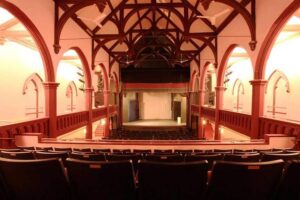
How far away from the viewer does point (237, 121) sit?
927 centimetres

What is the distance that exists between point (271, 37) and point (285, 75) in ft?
15.9

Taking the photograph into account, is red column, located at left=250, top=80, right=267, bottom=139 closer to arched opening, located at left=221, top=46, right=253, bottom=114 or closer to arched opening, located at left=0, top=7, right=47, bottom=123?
arched opening, located at left=221, top=46, right=253, bottom=114

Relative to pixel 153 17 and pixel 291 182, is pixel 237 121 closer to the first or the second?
pixel 291 182

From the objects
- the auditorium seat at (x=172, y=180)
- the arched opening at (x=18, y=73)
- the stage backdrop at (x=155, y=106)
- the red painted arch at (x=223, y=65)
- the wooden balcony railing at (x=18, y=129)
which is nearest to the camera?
the auditorium seat at (x=172, y=180)

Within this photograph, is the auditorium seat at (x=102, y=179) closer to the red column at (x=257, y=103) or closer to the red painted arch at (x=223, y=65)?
the red column at (x=257, y=103)

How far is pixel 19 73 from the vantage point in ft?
35.1

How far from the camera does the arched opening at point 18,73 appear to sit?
29.4 ft

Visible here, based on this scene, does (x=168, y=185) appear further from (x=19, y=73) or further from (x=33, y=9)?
(x=19, y=73)

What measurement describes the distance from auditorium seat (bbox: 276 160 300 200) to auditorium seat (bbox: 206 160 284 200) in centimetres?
10

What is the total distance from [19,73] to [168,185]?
10794 mm

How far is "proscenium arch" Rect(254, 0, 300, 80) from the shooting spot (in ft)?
19.1

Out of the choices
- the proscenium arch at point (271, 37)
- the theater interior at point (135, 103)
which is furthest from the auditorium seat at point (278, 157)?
the proscenium arch at point (271, 37)

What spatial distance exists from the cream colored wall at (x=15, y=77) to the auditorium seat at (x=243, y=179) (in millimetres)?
9013

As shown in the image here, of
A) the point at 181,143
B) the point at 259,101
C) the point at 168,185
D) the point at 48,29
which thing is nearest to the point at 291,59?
the point at 259,101
